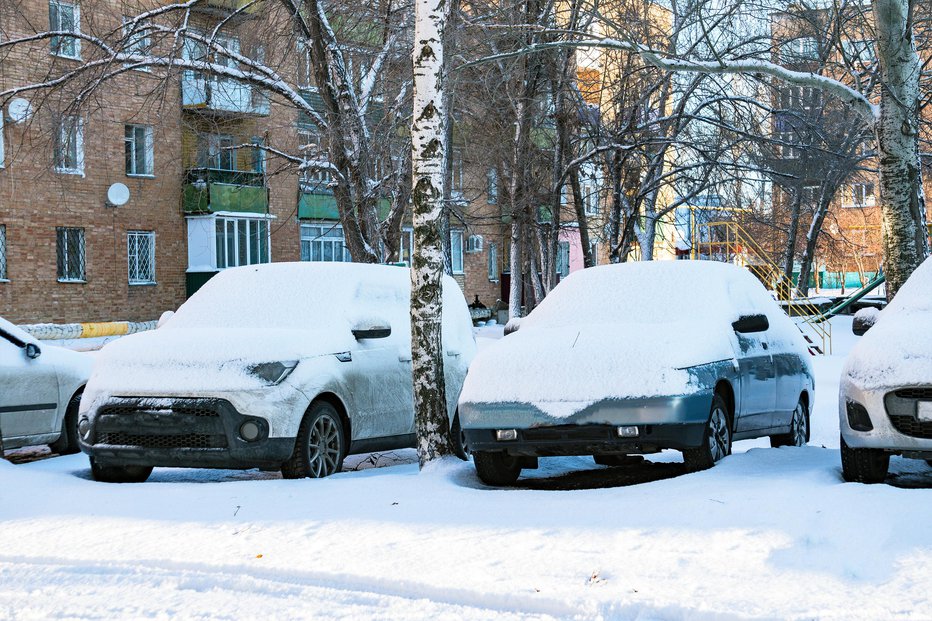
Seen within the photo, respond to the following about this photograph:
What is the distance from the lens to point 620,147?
23.1m

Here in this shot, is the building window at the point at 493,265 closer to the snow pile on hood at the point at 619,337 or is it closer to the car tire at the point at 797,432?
the car tire at the point at 797,432

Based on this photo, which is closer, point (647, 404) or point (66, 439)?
point (647, 404)

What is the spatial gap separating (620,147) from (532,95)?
2.51m

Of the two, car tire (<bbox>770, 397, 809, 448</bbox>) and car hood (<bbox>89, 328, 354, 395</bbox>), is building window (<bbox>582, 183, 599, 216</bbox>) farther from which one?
car hood (<bbox>89, 328, 354, 395</bbox>)

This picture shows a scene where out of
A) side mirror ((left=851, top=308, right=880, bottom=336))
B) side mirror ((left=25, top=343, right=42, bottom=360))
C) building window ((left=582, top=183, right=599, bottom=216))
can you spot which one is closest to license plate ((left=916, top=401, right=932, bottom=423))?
side mirror ((left=851, top=308, right=880, bottom=336))

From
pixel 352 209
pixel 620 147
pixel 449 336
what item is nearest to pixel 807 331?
pixel 620 147

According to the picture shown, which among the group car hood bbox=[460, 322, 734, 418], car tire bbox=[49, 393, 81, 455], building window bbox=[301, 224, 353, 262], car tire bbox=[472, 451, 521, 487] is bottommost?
car tire bbox=[472, 451, 521, 487]

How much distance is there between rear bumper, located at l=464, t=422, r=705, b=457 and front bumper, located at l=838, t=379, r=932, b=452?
3.57ft

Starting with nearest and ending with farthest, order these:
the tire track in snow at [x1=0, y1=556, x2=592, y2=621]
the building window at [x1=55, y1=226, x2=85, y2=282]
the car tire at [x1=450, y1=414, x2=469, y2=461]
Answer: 1. the tire track in snow at [x1=0, y1=556, x2=592, y2=621]
2. the car tire at [x1=450, y1=414, x2=469, y2=461]
3. the building window at [x1=55, y1=226, x2=85, y2=282]

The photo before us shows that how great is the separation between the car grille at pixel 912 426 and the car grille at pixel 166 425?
438 cm

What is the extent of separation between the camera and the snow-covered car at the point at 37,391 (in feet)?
35.2

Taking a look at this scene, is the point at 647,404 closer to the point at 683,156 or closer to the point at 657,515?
the point at 657,515

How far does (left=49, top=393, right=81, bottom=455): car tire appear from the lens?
11.4 metres

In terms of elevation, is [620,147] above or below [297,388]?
above
